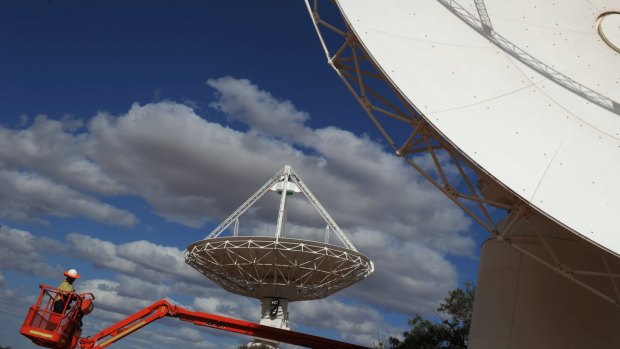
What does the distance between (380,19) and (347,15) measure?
1.10 metres

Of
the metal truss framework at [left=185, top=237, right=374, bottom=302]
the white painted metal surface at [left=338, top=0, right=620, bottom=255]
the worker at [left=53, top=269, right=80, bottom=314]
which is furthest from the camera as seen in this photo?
the metal truss framework at [left=185, top=237, right=374, bottom=302]

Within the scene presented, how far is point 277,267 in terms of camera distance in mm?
35875

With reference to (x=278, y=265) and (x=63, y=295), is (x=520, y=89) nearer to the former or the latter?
(x=63, y=295)

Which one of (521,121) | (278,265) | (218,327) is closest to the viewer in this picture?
(521,121)

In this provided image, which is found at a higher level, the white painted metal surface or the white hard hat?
the white painted metal surface

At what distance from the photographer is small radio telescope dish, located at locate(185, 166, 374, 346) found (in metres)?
34.1

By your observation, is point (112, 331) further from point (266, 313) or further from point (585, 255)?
point (266, 313)

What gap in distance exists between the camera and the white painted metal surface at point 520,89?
1302 centimetres

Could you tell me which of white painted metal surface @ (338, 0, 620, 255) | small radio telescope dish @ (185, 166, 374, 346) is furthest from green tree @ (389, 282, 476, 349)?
white painted metal surface @ (338, 0, 620, 255)

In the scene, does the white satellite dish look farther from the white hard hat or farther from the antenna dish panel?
the antenna dish panel

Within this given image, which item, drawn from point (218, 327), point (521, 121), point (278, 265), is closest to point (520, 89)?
point (521, 121)

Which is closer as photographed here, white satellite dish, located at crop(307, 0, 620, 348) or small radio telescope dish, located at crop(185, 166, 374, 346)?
white satellite dish, located at crop(307, 0, 620, 348)

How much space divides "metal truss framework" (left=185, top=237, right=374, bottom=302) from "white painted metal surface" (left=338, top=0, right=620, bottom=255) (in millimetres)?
18778

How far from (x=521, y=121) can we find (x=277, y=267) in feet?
76.4
